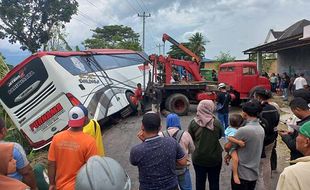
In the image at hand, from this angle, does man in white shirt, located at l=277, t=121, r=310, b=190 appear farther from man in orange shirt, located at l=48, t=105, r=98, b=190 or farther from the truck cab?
the truck cab

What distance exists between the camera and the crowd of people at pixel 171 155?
229 cm

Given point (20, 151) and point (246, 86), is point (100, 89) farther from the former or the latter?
point (20, 151)

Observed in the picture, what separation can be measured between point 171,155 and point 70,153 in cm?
100

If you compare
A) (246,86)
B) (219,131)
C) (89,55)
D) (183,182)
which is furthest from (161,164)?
(246,86)

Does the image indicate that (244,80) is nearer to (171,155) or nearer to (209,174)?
(209,174)

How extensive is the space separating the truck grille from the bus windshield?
98 centimetres

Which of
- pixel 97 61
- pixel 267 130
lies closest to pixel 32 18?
pixel 97 61

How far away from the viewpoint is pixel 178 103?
52.2ft

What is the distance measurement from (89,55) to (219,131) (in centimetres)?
1010

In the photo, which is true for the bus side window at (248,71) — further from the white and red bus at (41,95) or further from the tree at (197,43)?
the tree at (197,43)

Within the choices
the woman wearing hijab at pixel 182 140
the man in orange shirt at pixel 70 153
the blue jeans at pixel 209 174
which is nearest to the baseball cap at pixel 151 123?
the man in orange shirt at pixel 70 153

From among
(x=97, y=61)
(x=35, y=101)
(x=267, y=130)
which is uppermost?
(x=97, y=61)

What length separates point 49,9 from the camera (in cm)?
3331

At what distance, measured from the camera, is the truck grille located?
398 inches
